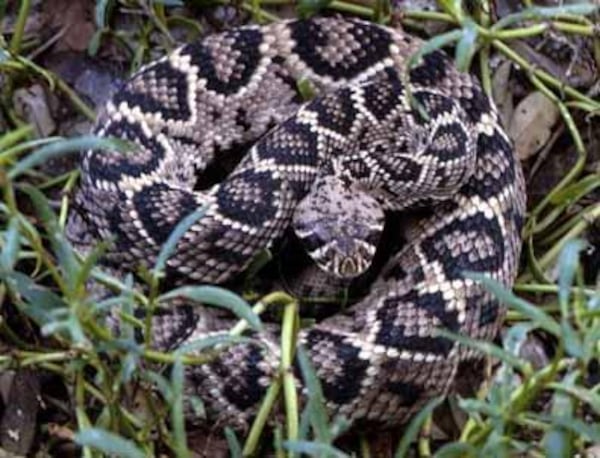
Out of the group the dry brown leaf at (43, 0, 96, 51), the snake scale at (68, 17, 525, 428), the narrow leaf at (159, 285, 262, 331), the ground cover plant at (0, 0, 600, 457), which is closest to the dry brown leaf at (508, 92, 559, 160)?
the ground cover plant at (0, 0, 600, 457)

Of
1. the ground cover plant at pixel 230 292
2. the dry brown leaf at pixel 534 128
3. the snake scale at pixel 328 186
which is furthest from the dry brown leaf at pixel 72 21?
the dry brown leaf at pixel 534 128

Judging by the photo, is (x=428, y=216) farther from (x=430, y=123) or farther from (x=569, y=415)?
(x=569, y=415)

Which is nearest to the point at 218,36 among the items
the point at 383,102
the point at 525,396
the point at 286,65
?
the point at 286,65

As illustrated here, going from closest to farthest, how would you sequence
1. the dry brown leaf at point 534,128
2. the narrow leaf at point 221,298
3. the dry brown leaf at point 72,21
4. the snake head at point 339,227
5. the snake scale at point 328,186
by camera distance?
the narrow leaf at point 221,298 → the snake scale at point 328,186 → the snake head at point 339,227 → the dry brown leaf at point 534,128 → the dry brown leaf at point 72,21

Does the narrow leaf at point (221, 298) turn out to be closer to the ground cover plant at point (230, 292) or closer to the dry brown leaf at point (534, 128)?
the ground cover plant at point (230, 292)

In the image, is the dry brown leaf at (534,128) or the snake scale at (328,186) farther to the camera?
the dry brown leaf at (534,128)

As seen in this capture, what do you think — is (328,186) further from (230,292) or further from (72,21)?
(230,292)

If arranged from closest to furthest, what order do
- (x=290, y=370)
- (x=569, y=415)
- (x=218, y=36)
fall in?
(x=569, y=415) < (x=290, y=370) < (x=218, y=36)

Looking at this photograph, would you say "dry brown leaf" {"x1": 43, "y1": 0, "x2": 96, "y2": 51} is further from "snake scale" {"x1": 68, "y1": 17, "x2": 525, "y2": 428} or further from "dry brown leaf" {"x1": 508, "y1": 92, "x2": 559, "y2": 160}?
"dry brown leaf" {"x1": 508, "y1": 92, "x2": 559, "y2": 160}
